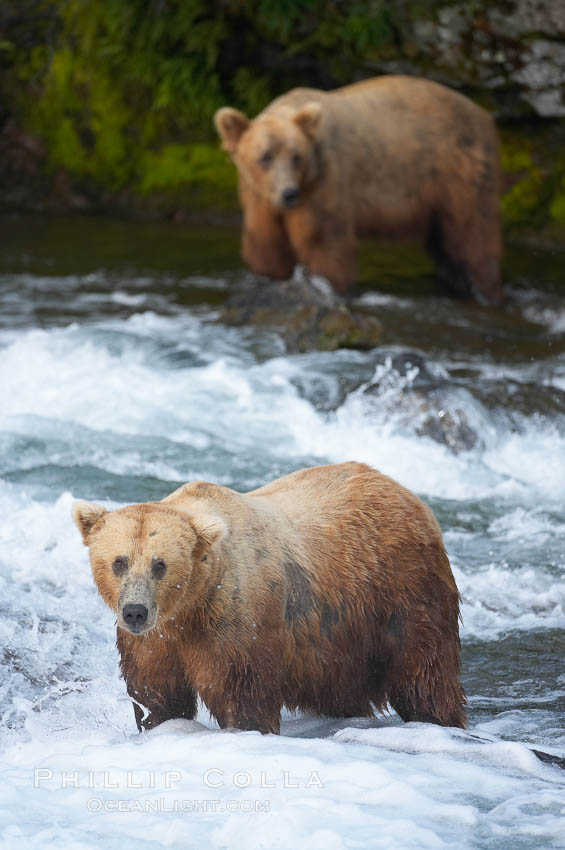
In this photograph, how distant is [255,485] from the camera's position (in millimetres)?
6957

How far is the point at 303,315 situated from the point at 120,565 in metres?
6.23

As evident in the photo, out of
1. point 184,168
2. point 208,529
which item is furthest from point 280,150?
point 208,529

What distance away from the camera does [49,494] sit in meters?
6.59

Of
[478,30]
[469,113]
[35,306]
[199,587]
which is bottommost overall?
[35,306]

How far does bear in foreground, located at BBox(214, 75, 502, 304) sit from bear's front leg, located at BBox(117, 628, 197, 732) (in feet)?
21.6

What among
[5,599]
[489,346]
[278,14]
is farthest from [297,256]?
[5,599]

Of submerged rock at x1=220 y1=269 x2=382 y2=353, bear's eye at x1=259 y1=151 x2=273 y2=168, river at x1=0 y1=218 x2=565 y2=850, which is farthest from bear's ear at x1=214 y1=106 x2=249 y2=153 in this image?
river at x1=0 y1=218 x2=565 y2=850

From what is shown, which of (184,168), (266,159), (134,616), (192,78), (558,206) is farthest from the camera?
(184,168)

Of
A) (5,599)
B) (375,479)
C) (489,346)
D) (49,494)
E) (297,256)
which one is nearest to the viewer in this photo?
(375,479)

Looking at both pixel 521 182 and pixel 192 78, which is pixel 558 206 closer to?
pixel 521 182

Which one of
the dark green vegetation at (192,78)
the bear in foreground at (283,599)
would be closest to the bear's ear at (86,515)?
the bear in foreground at (283,599)

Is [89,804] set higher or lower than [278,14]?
lower

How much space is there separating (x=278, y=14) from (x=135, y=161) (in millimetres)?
2879

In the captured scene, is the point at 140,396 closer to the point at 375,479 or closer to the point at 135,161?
the point at 375,479
